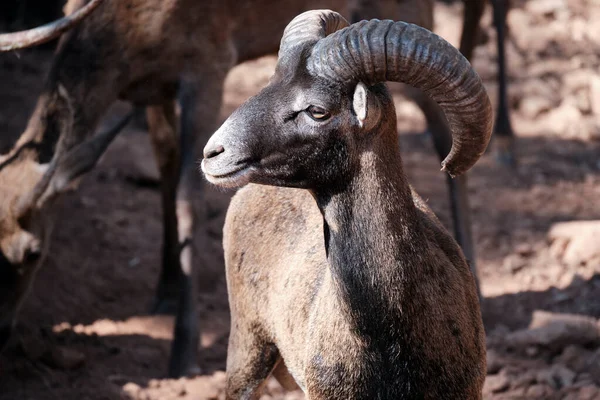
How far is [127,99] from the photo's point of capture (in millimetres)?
5867

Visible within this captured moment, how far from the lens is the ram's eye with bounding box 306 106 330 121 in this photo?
9.87 feet

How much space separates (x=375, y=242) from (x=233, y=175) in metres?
0.52

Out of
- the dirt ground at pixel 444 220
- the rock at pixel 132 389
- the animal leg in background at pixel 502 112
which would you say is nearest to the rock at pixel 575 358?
the dirt ground at pixel 444 220

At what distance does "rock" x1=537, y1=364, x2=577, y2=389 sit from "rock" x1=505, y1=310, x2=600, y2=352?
292 millimetres

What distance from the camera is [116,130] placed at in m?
5.30

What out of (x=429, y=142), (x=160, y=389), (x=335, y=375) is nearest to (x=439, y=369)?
(x=335, y=375)

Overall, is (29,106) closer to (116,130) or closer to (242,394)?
(116,130)

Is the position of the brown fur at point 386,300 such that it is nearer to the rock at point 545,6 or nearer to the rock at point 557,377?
the rock at point 557,377

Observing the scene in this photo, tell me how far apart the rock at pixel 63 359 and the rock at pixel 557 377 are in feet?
8.70

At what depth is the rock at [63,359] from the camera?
558 cm

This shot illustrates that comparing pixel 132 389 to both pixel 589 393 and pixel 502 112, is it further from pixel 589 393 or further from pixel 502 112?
pixel 502 112

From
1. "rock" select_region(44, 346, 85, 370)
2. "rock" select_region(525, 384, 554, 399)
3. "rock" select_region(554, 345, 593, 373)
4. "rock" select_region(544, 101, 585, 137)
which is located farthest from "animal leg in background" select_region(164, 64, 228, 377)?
"rock" select_region(544, 101, 585, 137)

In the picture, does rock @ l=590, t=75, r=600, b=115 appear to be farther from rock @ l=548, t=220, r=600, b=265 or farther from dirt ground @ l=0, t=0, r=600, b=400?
rock @ l=548, t=220, r=600, b=265

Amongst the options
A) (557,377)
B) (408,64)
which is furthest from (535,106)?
(408,64)
